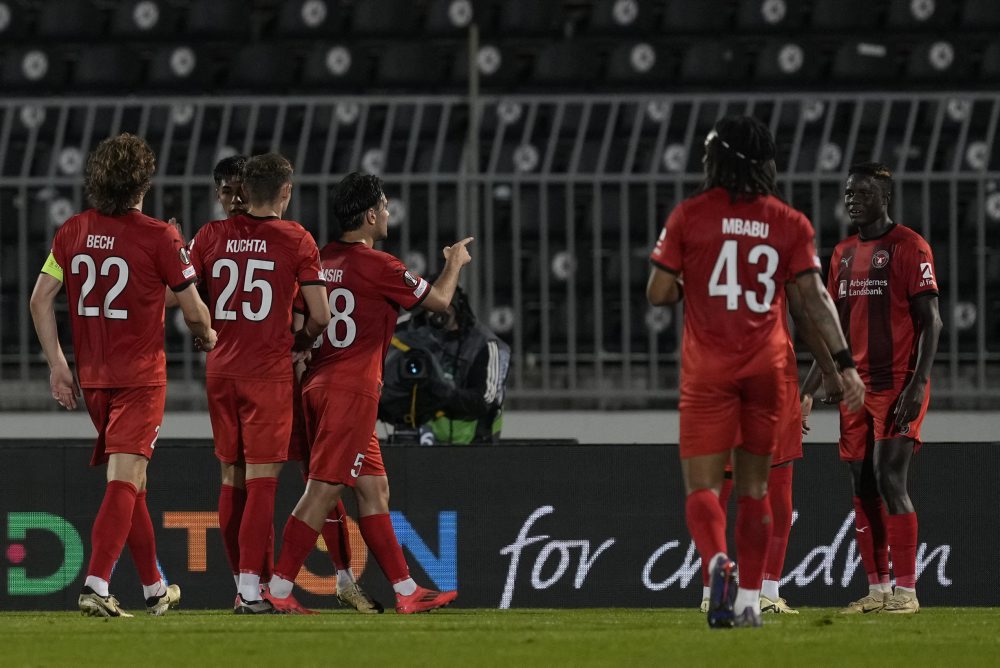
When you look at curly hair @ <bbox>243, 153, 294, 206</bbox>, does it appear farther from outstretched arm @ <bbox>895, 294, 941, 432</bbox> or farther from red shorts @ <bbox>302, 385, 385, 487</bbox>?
outstretched arm @ <bbox>895, 294, 941, 432</bbox>

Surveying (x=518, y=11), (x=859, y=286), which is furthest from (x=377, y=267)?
(x=518, y=11)

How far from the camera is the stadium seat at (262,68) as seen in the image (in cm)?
1255

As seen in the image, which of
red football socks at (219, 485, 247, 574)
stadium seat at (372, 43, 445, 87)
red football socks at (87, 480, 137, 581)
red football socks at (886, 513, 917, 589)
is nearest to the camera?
red football socks at (87, 480, 137, 581)

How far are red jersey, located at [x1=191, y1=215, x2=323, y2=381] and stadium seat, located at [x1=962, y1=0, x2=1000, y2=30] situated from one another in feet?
26.2

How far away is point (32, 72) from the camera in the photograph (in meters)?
12.7

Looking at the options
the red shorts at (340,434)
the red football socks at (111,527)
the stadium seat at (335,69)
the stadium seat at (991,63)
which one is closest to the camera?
the red football socks at (111,527)

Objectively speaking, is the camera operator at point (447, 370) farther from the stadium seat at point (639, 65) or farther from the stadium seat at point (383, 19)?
the stadium seat at point (383, 19)

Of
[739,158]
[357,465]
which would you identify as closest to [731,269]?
[739,158]

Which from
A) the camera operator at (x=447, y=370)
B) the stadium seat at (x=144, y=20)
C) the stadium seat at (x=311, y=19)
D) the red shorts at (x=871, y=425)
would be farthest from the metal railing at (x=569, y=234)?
the stadium seat at (x=144, y=20)

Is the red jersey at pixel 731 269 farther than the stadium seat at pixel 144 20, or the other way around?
the stadium seat at pixel 144 20

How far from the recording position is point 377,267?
20.2ft

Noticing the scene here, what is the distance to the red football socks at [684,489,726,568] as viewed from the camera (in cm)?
490

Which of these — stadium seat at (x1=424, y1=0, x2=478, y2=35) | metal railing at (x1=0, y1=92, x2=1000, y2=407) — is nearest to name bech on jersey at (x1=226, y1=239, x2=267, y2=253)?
metal railing at (x1=0, y1=92, x2=1000, y2=407)

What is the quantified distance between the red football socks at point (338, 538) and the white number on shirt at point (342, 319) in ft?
2.59
